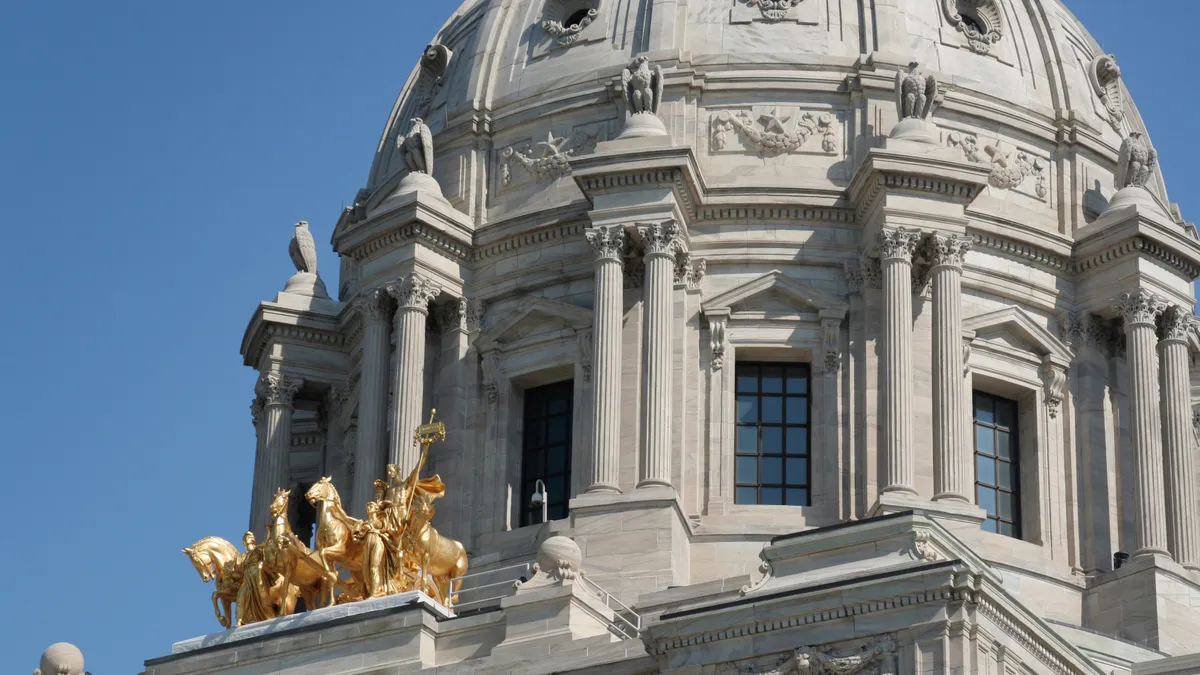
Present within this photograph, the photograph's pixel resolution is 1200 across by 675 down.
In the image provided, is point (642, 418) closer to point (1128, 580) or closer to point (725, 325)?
point (725, 325)

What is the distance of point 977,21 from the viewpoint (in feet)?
252

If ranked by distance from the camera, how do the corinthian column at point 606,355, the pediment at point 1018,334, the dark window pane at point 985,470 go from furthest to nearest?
the pediment at point 1018,334, the dark window pane at point 985,470, the corinthian column at point 606,355

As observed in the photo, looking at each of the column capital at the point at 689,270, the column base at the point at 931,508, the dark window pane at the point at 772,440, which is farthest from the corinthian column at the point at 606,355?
the column base at the point at 931,508

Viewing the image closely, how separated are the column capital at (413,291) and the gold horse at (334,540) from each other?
13.3 meters

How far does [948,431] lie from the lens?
67688 mm

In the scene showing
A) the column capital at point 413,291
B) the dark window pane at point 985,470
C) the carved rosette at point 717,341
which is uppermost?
the column capital at point 413,291

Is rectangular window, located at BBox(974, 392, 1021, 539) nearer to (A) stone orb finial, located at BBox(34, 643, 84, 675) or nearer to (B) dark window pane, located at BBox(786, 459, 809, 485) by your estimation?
(B) dark window pane, located at BBox(786, 459, 809, 485)

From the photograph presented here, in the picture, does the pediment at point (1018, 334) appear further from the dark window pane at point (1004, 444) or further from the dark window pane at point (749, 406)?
the dark window pane at point (749, 406)

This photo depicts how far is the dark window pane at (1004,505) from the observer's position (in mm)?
71125

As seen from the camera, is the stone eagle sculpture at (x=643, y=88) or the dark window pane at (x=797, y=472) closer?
the dark window pane at (x=797, y=472)

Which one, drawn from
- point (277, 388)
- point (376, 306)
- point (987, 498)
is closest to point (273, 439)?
point (277, 388)

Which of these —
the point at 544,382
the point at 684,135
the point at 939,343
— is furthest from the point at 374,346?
the point at 939,343

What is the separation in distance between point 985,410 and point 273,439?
1740 cm

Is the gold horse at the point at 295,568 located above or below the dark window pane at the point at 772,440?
below
